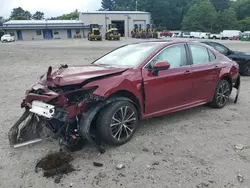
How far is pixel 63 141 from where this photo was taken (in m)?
3.62

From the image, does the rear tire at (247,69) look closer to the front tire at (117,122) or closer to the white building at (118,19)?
the front tire at (117,122)

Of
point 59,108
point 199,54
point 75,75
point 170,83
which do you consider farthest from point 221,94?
point 59,108

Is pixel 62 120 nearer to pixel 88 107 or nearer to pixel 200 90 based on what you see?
pixel 88 107

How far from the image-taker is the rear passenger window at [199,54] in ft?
16.9

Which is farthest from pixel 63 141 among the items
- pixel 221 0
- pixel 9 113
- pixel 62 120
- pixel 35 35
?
pixel 221 0

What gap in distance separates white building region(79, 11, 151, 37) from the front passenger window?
195ft

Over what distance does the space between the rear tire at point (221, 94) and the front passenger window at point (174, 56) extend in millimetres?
1335

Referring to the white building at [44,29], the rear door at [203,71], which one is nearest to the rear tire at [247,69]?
the rear door at [203,71]

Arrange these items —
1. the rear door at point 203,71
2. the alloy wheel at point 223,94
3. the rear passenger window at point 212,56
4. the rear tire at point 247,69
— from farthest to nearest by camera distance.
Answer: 1. the rear tire at point 247,69
2. the alloy wheel at point 223,94
3. the rear passenger window at point 212,56
4. the rear door at point 203,71

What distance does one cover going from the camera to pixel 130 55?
4734 millimetres

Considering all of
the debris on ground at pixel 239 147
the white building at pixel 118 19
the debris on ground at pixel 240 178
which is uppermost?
the white building at pixel 118 19

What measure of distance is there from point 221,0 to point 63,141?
358 feet

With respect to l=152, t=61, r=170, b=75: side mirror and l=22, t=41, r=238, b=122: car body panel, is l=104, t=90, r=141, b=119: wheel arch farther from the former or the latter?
l=152, t=61, r=170, b=75: side mirror

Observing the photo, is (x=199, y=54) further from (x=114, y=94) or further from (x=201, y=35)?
(x=201, y=35)
